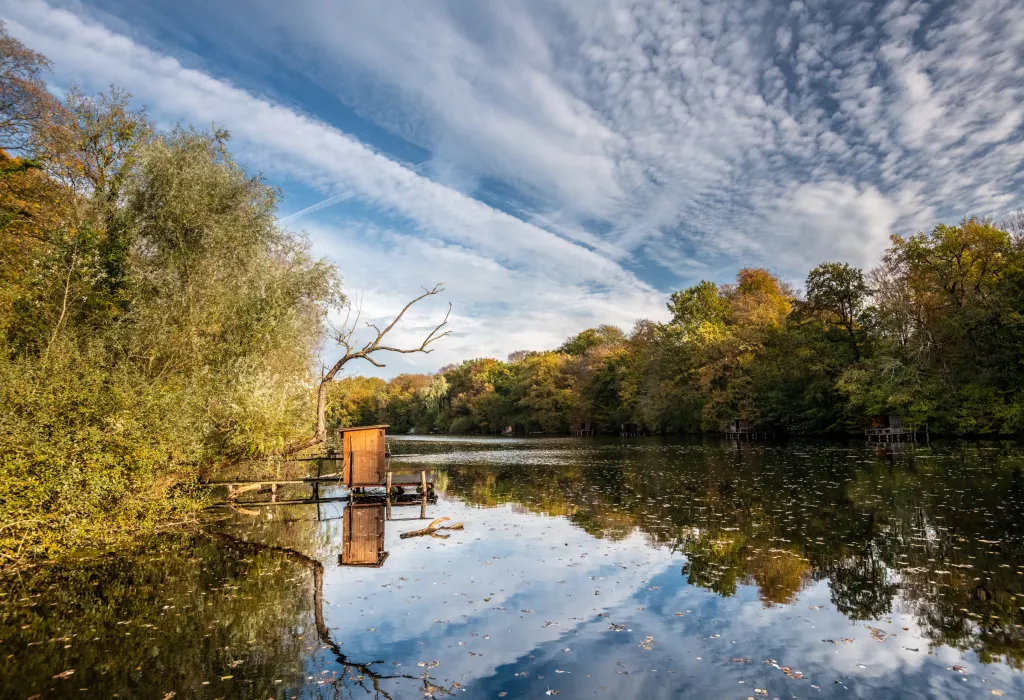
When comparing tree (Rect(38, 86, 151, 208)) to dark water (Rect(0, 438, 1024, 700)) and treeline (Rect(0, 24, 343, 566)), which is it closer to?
treeline (Rect(0, 24, 343, 566))


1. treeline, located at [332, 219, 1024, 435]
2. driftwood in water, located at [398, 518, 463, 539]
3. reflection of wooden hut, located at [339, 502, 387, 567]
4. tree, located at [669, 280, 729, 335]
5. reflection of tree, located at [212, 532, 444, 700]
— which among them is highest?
tree, located at [669, 280, 729, 335]

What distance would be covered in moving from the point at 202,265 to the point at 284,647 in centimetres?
1639

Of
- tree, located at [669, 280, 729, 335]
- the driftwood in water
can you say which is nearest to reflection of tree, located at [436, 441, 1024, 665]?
the driftwood in water

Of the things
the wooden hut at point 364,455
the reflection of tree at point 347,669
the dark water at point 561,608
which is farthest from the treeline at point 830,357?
the reflection of tree at point 347,669

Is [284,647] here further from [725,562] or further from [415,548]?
[725,562]

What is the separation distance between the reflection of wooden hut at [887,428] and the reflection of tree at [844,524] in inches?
457

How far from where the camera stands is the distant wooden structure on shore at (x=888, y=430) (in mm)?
45853

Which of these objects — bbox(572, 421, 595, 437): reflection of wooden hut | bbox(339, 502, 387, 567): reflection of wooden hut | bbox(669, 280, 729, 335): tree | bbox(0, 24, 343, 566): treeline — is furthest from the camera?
bbox(572, 421, 595, 437): reflection of wooden hut

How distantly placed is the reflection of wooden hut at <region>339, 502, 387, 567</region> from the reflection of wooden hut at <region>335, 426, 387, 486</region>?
119 centimetres

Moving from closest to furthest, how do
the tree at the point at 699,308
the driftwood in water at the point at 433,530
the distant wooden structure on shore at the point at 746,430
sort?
the driftwood in water at the point at 433,530, the distant wooden structure on shore at the point at 746,430, the tree at the point at 699,308

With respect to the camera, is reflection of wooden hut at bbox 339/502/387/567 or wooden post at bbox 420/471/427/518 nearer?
reflection of wooden hut at bbox 339/502/387/567

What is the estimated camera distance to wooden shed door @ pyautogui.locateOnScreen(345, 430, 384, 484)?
2403 centimetres

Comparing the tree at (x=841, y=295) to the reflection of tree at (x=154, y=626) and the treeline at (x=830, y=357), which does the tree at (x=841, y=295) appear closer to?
the treeline at (x=830, y=357)

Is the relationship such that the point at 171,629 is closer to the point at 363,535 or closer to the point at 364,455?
the point at 363,535
